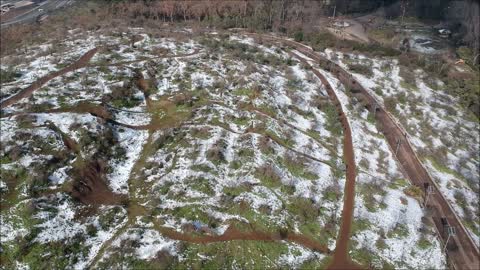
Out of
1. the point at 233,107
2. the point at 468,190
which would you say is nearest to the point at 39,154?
the point at 233,107

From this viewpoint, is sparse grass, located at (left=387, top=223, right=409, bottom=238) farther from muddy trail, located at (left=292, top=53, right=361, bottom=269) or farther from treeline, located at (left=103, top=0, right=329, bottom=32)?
treeline, located at (left=103, top=0, right=329, bottom=32)

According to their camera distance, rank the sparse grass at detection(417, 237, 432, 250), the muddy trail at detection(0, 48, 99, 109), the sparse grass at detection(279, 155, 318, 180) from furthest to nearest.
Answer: the muddy trail at detection(0, 48, 99, 109), the sparse grass at detection(279, 155, 318, 180), the sparse grass at detection(417, 237, 432, 250)

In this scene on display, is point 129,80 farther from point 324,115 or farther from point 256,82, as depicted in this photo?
point 324,115

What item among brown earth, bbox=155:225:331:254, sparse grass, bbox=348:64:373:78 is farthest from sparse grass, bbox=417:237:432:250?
sparse grass, bbox=348:64:373:78

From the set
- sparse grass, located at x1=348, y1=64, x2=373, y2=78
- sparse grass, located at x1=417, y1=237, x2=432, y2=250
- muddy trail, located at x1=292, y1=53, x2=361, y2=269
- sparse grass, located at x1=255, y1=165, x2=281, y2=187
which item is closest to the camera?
muddy trail, located at x1=292, y1=53, x2=361, y2=269

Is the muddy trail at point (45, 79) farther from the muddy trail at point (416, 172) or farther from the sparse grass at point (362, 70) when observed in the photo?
the sparse grass at point (362, 70)
